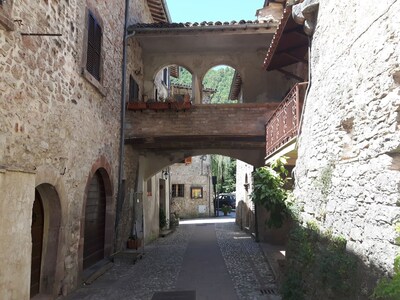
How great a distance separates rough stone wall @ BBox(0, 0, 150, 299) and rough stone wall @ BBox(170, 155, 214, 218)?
1709 centimetres

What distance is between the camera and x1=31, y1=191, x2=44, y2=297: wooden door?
5.39 m

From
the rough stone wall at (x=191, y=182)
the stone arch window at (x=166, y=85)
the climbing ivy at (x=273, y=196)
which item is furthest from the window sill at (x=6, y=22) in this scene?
the rough stone wall at (x=191, y=182)

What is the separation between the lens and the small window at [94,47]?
22.9ft

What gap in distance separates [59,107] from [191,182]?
2015cm

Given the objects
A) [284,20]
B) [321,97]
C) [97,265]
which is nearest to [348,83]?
[321,97]

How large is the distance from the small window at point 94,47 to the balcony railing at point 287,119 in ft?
12.6

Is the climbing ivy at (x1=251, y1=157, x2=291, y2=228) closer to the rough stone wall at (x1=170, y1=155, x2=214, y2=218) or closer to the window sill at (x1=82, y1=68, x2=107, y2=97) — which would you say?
the window sill at (x1=82, y1=68, x2=107, y2=97)

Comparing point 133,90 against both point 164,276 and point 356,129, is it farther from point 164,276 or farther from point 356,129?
point 356,129

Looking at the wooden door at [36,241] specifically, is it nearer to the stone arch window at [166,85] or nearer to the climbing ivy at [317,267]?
the climbing ivy at [317,267]

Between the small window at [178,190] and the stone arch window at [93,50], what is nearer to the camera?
the stone arch window at [93,50]

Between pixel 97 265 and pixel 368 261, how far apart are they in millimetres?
6070

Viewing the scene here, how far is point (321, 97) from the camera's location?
192 inches

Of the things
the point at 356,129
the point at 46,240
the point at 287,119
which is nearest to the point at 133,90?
the point at 287,119

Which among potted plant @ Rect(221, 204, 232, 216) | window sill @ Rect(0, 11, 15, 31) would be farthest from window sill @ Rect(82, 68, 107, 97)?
potted plant @ Rect(221, 204, 232, 216)
